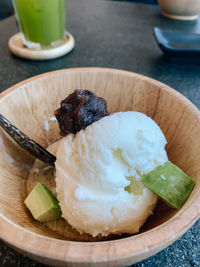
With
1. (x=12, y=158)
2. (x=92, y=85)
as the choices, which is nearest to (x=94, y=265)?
(x=12, y=158)

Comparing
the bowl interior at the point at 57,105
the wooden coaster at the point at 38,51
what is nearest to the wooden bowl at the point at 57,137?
the bowl interior at the point at 57,105

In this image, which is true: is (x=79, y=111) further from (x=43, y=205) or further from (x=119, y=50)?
(x=119, y=50)

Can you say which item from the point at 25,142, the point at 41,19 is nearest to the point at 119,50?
the point at 41,19

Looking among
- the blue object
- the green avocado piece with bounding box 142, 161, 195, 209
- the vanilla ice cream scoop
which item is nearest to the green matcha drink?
the blue object

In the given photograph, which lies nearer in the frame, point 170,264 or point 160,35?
point 170,264

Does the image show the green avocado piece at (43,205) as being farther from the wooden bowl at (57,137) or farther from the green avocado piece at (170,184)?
the green avocado piece at (170,184)

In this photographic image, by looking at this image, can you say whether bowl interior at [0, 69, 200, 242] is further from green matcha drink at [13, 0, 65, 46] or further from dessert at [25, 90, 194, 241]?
green matcha drink at [13, 0, 65, 46]

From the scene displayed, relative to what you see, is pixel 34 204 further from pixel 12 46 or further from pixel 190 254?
pixel 12 46
